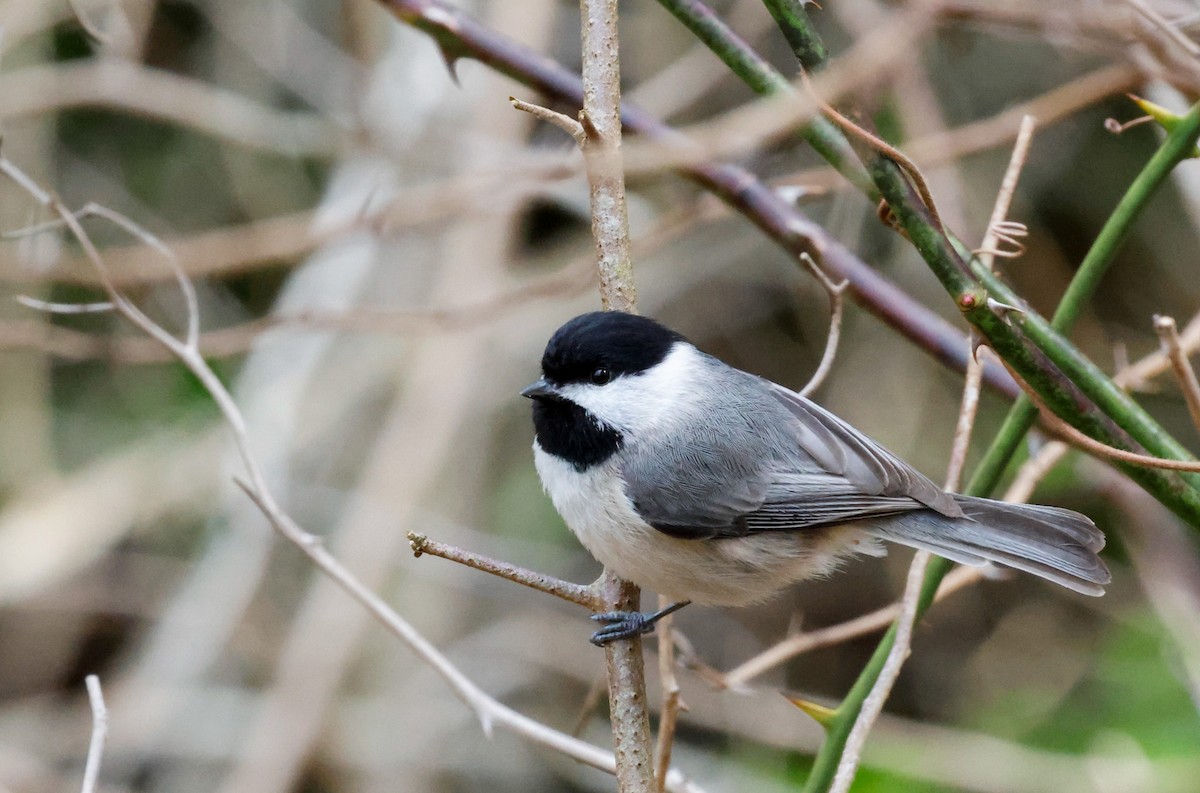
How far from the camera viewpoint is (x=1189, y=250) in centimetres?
364

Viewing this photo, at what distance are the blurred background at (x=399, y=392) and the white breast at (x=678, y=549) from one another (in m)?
1.02

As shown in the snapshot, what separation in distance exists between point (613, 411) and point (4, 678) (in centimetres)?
274

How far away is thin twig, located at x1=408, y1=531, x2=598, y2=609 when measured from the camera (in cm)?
137

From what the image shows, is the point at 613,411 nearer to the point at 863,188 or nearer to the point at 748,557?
the point at 748,557

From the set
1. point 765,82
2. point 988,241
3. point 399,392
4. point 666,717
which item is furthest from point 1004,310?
point 399,392

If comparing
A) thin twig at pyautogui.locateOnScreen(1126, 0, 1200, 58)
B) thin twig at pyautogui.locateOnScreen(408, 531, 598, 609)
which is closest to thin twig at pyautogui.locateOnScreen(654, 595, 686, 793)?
thin twig at pyautogui.locateOnScreen(408, 531, 598, 609)

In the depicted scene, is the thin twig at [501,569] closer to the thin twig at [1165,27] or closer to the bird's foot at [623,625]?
the bird's foot at [623,625]

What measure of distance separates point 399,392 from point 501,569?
2537 mm

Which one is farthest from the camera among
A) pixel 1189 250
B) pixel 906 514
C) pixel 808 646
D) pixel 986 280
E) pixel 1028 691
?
pixel 1189 250

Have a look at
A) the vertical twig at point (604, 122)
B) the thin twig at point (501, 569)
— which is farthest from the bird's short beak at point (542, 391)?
the thin twig at point (501, 569)

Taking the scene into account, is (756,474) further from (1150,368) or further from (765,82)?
(765,82)

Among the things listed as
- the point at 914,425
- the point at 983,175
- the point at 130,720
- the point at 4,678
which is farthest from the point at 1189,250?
the point at 4,678

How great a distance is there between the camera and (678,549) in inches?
81.2

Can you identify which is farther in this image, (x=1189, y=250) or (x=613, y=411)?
(x=1189, y=250)
